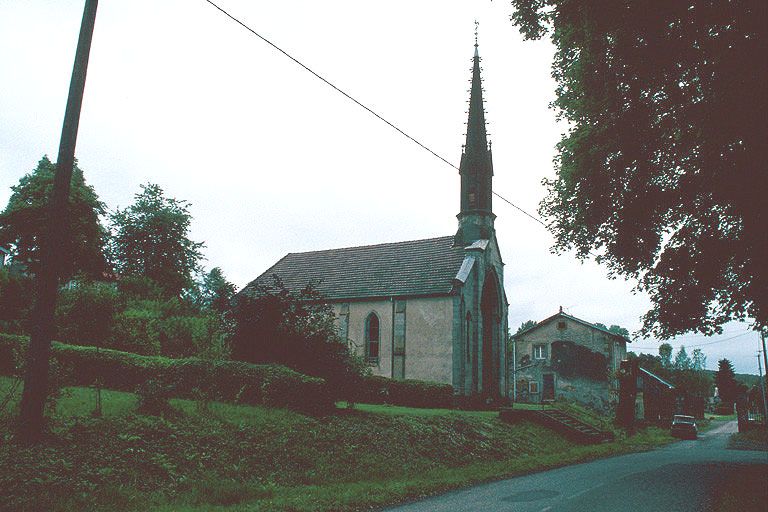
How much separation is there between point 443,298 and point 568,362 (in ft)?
66.1

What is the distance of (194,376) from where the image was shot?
14367 mm

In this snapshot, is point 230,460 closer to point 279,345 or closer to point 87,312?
point 87,312

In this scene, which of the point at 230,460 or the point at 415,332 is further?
the point at 415,332

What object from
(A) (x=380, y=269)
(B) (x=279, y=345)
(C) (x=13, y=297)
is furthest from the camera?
(A) (x=380, y=269)

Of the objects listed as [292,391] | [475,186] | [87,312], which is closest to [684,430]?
[475,186]

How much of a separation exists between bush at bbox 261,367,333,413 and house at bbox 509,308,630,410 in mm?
31672

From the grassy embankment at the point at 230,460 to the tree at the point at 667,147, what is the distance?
6.95 m

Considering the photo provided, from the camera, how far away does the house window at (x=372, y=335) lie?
3472cm

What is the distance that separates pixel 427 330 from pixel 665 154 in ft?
64.5

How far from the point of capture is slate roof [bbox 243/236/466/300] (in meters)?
33.8

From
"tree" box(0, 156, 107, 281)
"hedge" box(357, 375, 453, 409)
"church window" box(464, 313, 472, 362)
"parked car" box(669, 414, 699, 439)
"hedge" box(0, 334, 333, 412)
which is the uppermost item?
"tree" box(0, 156, 107, 281)

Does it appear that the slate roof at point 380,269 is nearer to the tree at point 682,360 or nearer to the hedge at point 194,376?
the hedge at point 194,376

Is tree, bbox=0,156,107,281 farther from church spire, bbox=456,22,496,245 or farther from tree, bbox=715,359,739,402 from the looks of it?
tree, bbox=715,359,739,402

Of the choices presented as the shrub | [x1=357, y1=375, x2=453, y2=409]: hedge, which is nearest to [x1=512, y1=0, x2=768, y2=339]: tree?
the shrub
